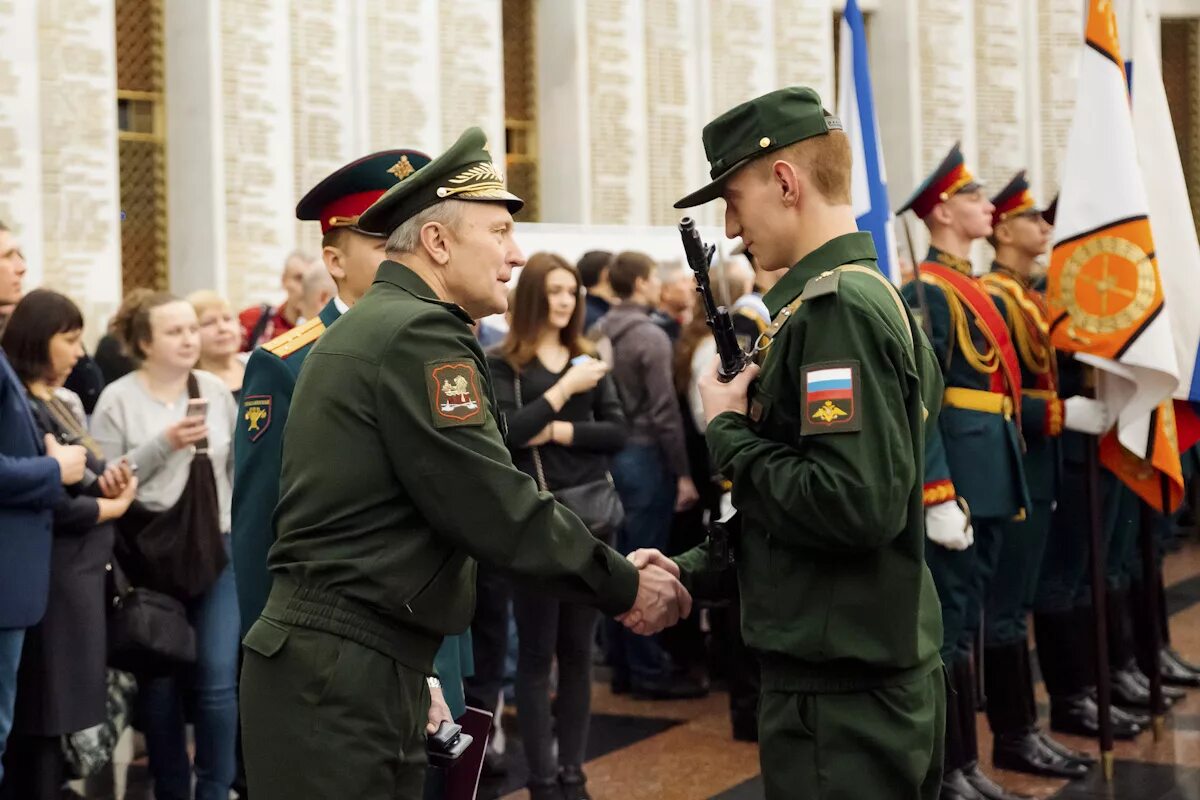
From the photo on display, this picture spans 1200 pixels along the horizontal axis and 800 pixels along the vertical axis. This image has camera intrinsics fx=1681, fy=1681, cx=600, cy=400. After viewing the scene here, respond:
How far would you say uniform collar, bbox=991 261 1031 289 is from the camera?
265 inches

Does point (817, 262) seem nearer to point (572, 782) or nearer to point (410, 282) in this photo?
point (410, 282)

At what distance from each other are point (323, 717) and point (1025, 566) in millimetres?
4019

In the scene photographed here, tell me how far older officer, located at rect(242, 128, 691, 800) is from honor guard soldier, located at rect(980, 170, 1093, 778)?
139 inches

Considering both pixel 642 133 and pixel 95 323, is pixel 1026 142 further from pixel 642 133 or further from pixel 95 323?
pixel 95 323

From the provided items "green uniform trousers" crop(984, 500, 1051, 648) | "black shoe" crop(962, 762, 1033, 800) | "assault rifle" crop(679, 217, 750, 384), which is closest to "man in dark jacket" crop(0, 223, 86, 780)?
"assault rifle" crop(679, 217, 750, 384)

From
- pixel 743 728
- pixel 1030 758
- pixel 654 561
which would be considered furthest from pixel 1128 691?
pixel 654 561

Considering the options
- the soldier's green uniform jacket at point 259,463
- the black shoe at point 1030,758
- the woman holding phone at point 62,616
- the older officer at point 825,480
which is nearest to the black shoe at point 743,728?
the black shoe at point 1030,758

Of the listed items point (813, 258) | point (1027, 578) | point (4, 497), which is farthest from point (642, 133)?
point (813, 258)

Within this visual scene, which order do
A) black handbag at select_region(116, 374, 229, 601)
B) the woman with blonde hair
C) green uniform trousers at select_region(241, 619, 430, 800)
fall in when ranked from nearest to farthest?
green uniform trousers at select_region(241, 619, 430, 800)
black handbag at select_region(116, 374, 229, 601)
the woman with blonde hair

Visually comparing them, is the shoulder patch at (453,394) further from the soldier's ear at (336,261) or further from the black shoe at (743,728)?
the black shoe at (743,728)

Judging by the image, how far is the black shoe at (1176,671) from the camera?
8008 millimetres

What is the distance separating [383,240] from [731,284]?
19.0 feet

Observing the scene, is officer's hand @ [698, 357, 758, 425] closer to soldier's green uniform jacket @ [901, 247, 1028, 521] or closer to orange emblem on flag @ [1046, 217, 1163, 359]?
soldier's green uniform jacket @ [901, 247, 1028, 521]

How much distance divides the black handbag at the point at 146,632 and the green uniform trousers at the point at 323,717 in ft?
8.53
